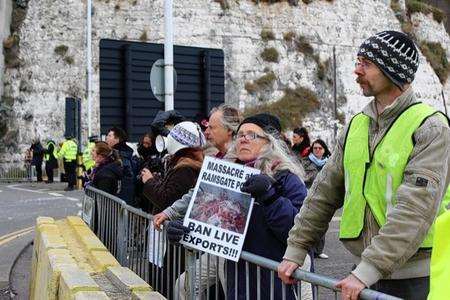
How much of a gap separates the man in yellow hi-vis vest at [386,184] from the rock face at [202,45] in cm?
2939

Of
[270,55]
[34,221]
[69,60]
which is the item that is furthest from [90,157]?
[270,55]

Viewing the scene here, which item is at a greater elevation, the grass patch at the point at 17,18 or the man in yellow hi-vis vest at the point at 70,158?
the grass patch at the point at 17,18

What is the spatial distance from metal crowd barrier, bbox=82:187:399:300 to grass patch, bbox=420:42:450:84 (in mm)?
38005

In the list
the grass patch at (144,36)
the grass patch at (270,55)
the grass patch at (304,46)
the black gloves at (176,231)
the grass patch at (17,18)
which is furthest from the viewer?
the grass patch at (304,46)

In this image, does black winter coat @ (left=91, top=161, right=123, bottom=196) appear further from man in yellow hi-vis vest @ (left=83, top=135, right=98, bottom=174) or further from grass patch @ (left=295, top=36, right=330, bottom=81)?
grass patch @ (left=295, top=36, right=330, bottom=81)

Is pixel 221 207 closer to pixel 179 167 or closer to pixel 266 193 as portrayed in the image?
pixel 266 193

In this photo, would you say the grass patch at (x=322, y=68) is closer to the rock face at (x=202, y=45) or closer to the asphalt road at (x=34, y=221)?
the rock face at (x=202, y=45)

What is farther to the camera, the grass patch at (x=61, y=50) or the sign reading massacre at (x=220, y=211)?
the grass patch at (x=61, y=50)

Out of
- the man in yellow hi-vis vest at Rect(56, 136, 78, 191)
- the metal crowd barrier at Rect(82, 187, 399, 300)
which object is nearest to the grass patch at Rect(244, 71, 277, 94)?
the man in yellow hi-vis vest at Rect(56, 136, 78, 191)

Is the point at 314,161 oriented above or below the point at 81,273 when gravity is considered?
above

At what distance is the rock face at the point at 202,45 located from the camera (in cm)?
3269

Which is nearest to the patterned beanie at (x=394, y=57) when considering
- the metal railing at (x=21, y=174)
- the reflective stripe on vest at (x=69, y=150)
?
the reflective stripe on vest at (x=69, y=150)

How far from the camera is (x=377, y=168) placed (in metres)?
3.05

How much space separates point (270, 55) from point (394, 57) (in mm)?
32544
